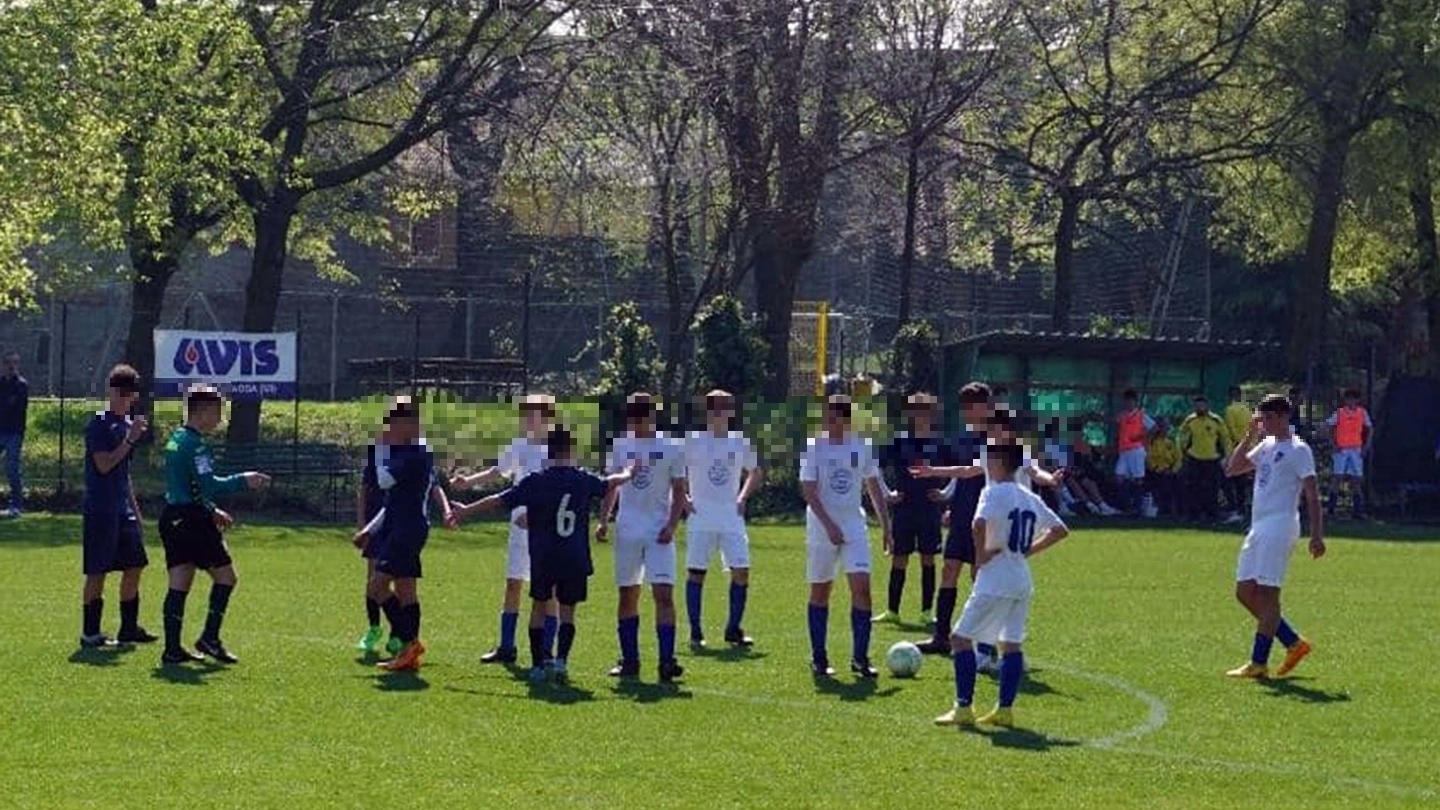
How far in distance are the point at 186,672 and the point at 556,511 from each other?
2.73 metres

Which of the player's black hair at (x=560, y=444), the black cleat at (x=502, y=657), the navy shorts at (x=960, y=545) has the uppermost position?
the player's black hair at (x=560, y=444)

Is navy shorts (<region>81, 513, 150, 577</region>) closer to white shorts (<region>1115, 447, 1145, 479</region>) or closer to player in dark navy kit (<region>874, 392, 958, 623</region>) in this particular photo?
player in dark navy kit (<region>874, 392, 958, 623</region>)

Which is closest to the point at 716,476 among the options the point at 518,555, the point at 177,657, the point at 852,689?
the point at 518,555

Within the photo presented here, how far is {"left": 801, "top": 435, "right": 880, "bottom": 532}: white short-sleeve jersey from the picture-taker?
1548 centimetres

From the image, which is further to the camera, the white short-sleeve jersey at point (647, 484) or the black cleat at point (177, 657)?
the black cleat at point (177, 657)

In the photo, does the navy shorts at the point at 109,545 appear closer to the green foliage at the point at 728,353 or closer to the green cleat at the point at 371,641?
the green cleat at the point at 371,641

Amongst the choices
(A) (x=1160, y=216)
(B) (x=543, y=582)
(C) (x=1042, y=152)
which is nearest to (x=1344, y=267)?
(A) (x=1160, y=216)

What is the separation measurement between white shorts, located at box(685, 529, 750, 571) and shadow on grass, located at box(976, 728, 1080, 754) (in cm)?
433

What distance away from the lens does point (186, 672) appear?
1464 cm

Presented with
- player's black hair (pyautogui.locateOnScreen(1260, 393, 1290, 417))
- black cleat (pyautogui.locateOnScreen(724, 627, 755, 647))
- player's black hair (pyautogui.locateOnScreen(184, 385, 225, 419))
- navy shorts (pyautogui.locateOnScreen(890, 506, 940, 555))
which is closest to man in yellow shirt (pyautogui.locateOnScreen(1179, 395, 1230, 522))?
navy shorts (pyautogui.locateOnScreen(890, 506, 940, 555))

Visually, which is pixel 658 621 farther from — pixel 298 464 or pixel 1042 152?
pixel 1042 152

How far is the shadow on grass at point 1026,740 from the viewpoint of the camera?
12.4m

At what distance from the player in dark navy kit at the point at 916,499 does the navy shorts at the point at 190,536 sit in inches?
208

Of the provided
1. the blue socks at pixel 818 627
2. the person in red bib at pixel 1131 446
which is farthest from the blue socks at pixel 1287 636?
the person in red bib at pixel 1131 446
